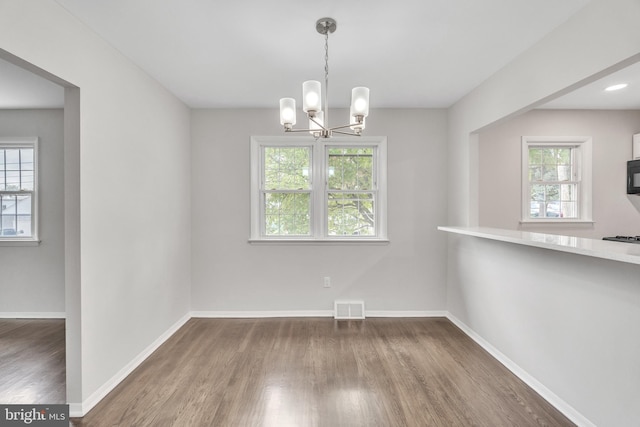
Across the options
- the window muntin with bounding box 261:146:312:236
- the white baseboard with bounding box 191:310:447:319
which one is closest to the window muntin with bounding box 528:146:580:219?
the white baseboard with bounding box 191:310:447:319

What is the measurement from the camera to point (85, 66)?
7.00 feet

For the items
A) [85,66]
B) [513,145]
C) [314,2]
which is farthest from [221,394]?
[513,145]

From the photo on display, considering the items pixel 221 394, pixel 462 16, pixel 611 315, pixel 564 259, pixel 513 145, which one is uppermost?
pixel 462 16

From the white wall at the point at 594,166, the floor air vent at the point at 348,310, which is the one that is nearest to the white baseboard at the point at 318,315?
the floor air vent at the point at 348,310

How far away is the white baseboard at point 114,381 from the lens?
6.82ft

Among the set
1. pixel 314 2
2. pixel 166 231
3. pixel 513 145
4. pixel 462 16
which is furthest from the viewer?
pixel 513 145

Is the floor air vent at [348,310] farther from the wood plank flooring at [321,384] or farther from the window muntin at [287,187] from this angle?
the window muntin at [287,187]

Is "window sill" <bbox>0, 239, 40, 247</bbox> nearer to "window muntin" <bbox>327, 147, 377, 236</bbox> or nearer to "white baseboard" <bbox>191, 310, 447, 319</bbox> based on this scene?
"white baseboard" <bbox>191, 310, 447, 319</bbox>

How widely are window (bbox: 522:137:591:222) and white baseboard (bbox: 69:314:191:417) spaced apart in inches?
171

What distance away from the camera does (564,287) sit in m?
2.10

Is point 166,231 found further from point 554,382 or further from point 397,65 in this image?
point 554,382

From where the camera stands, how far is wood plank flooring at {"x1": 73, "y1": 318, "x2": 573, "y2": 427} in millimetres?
2025

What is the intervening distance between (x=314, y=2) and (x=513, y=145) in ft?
10.2

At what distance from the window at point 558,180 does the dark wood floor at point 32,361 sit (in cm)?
495
